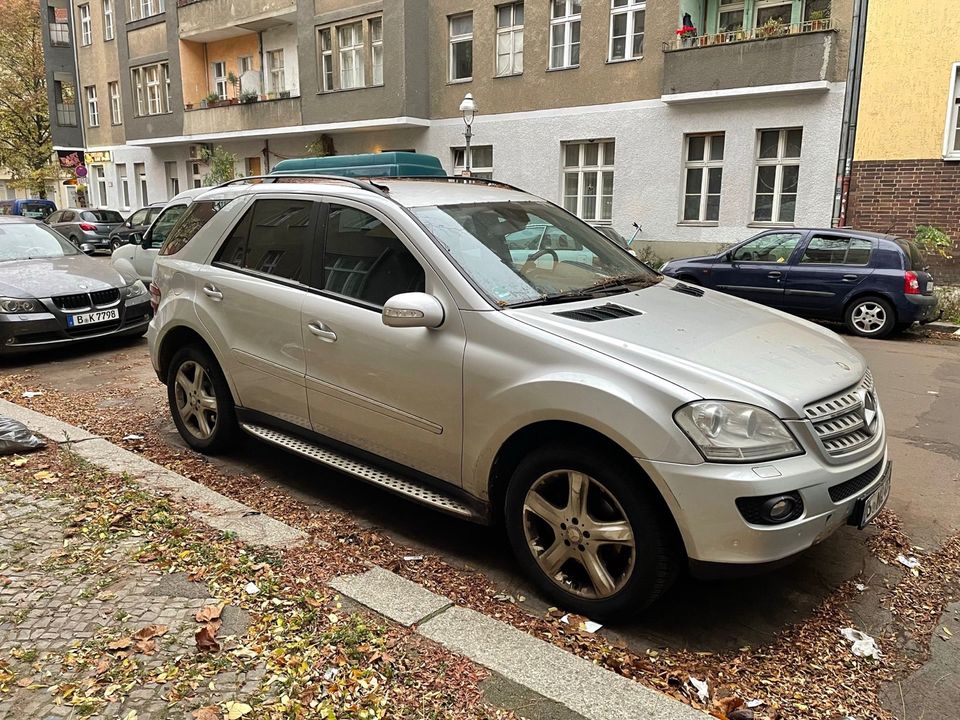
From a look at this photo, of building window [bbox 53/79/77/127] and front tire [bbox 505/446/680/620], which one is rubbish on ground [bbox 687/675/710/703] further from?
building window [bbox 53/79/77/127]

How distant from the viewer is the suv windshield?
12.4 feet

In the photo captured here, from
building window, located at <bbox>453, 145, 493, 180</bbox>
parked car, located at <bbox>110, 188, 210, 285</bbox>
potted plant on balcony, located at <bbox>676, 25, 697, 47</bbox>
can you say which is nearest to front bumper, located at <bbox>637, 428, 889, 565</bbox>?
parked car, located at <bbox>110, 188, 210, 285</bbox>

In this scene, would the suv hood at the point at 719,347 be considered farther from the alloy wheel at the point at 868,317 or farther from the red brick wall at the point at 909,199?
the red brick wall at the point at 909,199

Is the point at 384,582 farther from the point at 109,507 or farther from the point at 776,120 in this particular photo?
the point at 776,120

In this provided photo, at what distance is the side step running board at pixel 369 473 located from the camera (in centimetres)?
368

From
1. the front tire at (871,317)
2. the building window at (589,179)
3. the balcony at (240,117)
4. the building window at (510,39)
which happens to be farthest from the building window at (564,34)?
the front tire at (871,317)

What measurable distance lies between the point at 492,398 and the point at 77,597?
1935mm

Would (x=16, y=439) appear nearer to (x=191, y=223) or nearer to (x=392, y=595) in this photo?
(x=191, y=223)

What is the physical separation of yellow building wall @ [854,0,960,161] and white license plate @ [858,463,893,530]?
1416cm

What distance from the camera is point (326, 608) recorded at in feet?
10.5

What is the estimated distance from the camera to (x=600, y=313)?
11.8 feet

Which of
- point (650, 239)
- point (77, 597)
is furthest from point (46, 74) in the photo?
point (77, 597)

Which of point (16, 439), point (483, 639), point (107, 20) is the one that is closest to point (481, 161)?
point (16, 439)

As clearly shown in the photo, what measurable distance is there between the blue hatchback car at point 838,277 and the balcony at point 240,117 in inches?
688
